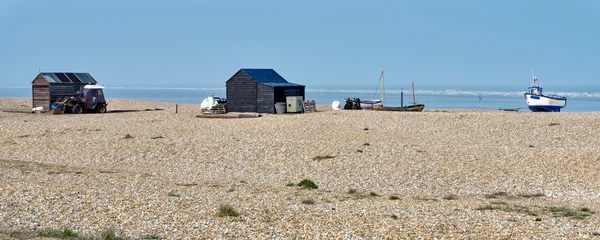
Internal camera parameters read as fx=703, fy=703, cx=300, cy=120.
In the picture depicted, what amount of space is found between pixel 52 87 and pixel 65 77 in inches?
68.8

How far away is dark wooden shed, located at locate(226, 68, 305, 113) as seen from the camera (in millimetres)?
42450

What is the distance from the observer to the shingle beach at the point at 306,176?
12781 mm

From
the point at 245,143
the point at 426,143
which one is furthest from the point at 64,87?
the point at 426,143

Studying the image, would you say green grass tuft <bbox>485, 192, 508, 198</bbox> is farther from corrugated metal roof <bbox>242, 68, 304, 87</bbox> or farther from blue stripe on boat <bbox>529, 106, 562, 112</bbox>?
blue stripe on boat <bbox>529, 106, 562, 112</bbox>

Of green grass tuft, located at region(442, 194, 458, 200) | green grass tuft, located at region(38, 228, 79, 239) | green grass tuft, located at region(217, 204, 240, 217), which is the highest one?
green grass tuft, located at region(38, 228, 79, 239)

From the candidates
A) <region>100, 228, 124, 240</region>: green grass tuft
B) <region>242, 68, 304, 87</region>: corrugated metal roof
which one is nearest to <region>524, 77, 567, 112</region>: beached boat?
<region>242, 68, 304, 87</region>: corrugated metal roof

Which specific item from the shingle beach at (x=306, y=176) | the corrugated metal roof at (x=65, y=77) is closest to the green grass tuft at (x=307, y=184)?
the shingle beach at (x=306, y=176)

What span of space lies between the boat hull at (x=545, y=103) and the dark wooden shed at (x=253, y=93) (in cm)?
→ 2208

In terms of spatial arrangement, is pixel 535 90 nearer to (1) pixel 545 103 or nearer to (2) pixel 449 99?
(1) pixel 545 103

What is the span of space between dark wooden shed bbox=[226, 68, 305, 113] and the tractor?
8.71 metres

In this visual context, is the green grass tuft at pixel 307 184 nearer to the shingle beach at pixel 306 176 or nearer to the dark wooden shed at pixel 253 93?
the shingle beach at pixel 306 176

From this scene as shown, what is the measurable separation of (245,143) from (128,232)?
51.2ft

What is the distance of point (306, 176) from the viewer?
2136cm

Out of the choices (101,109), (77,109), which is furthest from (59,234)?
(101,109)
